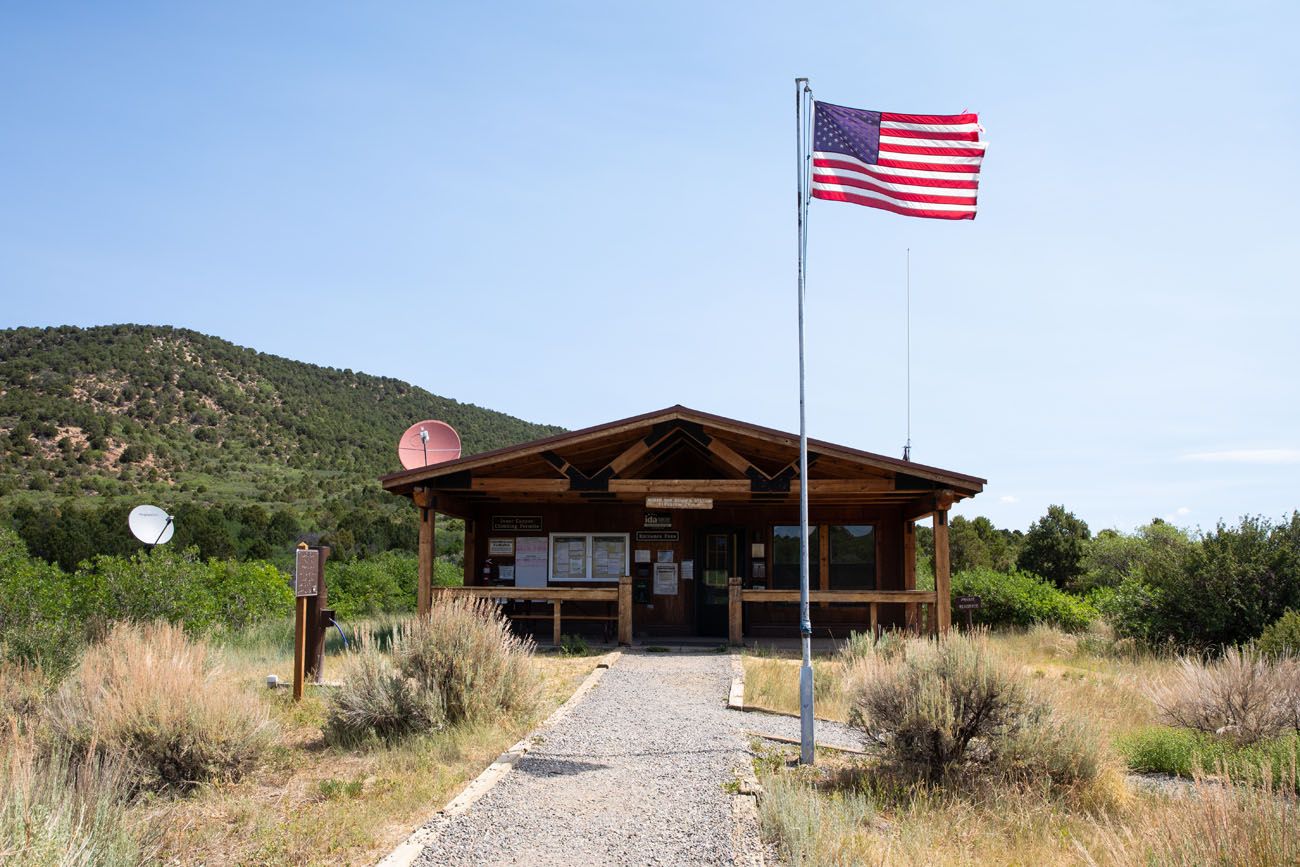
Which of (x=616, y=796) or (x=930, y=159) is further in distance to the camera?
(x=930, y=159)

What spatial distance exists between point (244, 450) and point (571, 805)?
44.5m

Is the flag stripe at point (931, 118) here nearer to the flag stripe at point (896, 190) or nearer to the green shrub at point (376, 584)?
the flag stripe at point (896, 190)

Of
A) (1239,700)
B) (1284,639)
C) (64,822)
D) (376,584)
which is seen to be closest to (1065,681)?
(1284,639)

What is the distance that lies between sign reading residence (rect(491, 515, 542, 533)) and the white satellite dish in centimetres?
524

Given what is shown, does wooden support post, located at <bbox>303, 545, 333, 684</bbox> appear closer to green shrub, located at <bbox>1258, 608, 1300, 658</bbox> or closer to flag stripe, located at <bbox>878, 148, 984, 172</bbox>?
flag stripe, located at <bbox>878, 148, 984, 172</bbox>

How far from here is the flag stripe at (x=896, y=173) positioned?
9.34m

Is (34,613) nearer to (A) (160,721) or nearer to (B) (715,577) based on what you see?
(A) (160,721)

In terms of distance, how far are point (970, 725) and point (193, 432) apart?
45670mm

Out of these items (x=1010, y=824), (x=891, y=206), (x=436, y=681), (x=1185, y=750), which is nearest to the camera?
(x=1010, y=824)

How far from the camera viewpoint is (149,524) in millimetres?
15195

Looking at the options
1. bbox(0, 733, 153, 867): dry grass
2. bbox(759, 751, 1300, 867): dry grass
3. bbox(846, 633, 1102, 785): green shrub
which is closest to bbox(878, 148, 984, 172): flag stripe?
bbox(846, 633, 1102, 785): green shrub

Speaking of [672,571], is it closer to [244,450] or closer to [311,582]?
[311,582]

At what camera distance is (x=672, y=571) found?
1805 cm

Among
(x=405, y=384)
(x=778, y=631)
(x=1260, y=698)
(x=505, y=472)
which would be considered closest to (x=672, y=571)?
(x=778, y=631)
